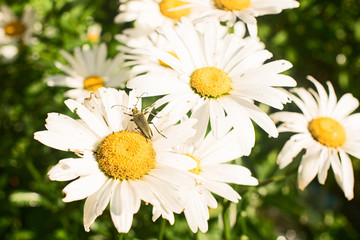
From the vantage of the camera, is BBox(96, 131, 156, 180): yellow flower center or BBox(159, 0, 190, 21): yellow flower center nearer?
BBox(96, 131, 156, 180): yellow flower center

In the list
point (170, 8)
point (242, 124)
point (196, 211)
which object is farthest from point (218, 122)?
point (170, 8)

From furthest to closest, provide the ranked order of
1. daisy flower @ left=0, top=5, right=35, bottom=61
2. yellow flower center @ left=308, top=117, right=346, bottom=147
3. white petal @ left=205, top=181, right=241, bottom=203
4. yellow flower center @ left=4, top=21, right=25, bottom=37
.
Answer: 1. yellow flower center @ left=4, top=21, right=25, bottom=37
2. daisy flower @ left=0, top=5, right=35, bottom=61
3. yellow flower center @ left=308, top=117, right=346, bottom=147
4. white petal @ left=205, top=181, right=241, bottom=203

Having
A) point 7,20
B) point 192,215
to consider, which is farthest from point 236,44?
point 7,20

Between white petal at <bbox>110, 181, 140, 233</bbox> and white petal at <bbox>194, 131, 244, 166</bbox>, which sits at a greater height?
white petal at <bbox>110, 181, 140, 233</bbox>

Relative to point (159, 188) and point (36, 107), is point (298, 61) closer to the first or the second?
point (36, 107)

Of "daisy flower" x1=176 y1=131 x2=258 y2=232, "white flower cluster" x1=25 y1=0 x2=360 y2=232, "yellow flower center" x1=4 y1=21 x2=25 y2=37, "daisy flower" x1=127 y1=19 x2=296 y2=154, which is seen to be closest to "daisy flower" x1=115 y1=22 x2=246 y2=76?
"white flower cluster" x1=25 y1=0 x2=360 y2=232

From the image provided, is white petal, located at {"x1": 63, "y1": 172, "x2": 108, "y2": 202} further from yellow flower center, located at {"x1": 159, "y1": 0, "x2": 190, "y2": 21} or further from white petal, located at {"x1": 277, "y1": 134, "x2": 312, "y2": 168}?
yellow flower center, located at {"x1": 159, "y1": 0, "x2": 190, "y2": 21}
